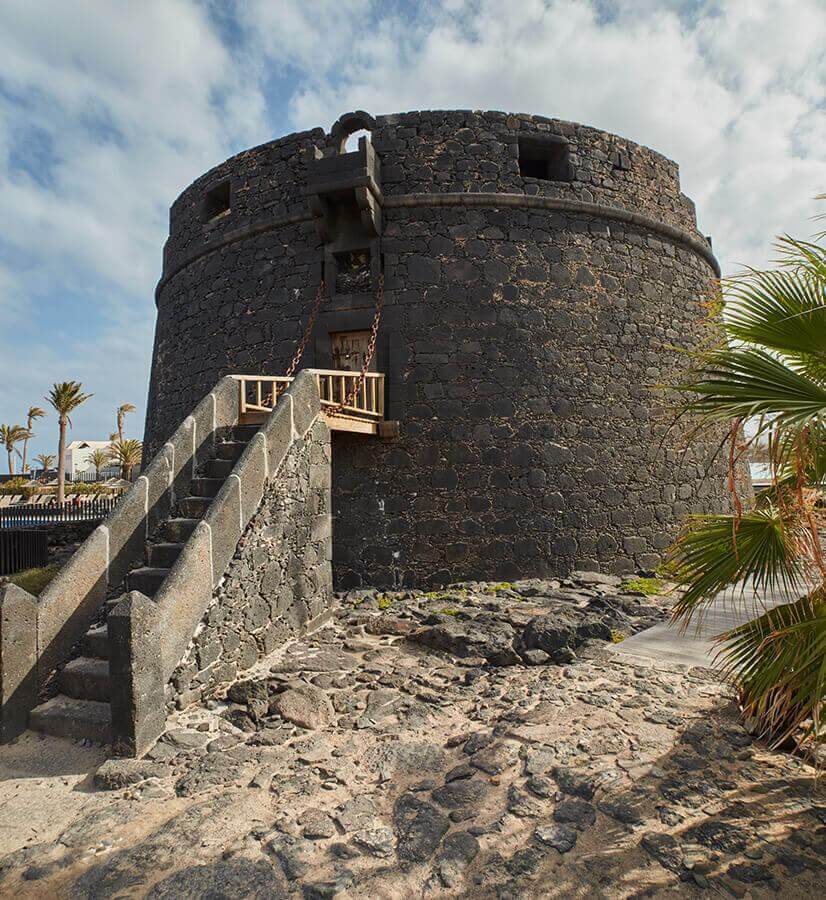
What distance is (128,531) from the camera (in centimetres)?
501

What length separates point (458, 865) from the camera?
8.61 ft

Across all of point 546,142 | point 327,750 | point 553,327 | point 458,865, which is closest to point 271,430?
point 327,750

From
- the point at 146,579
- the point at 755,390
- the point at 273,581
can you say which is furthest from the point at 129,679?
the point at 755,390

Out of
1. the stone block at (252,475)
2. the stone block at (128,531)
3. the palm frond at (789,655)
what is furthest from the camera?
the stone block at (252,475)

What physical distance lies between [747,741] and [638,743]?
666 millimetres

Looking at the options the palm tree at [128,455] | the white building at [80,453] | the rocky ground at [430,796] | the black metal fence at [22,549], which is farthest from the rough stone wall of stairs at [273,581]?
the white building at [80,453]

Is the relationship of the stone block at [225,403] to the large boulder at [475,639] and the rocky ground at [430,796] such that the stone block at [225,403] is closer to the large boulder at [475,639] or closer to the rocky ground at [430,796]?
the rocky ground at [430,796]

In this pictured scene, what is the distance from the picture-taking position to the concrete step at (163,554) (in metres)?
4.92

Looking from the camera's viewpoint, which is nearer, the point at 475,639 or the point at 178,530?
the point at 178,530

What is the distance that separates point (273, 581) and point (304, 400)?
2.01 metres

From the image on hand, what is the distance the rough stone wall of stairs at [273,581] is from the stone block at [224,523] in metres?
0.14

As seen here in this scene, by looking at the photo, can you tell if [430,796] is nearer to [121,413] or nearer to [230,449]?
[230,449]

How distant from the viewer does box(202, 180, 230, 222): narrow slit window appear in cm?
1049

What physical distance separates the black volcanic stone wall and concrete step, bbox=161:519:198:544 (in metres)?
3.41
